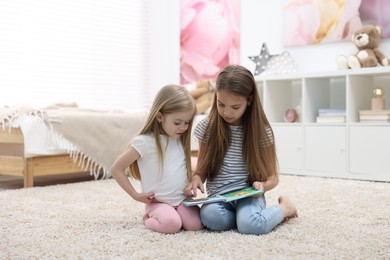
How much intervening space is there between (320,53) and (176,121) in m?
2.31

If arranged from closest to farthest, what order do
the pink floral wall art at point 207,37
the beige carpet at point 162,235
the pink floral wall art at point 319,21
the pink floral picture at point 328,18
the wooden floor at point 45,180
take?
the beige carpet at point 162,235
the wooden floor at point 45,180
the pink floral picture at point 328,18
the pink floral wall art at point 319,21
the pink floral wall art at point 207,37

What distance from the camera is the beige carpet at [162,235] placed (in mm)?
1251

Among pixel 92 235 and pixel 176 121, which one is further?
pixel 176 121

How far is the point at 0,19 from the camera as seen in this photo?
365 cm

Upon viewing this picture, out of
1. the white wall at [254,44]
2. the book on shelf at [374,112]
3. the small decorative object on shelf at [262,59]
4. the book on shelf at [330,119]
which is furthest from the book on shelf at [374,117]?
the small decorative object on shelf at [262,59]

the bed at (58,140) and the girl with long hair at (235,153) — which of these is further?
the bed at (58,140)

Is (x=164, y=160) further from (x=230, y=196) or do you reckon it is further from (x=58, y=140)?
(x=58, y=140)

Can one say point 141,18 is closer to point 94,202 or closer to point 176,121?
point 94,202

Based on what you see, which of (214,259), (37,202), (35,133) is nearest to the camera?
(214,259)

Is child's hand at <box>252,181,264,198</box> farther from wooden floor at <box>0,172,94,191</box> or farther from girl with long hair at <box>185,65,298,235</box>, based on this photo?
wooden floor at <box>0,172,94,191</box>

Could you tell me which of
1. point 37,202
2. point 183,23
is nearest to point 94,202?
point 37,202

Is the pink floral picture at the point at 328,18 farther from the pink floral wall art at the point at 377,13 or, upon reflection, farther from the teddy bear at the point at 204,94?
the teddy bear at the point at 204,94

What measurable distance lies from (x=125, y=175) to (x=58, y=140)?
1.27 m

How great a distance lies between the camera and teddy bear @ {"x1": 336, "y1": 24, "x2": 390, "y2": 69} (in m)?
3.12
